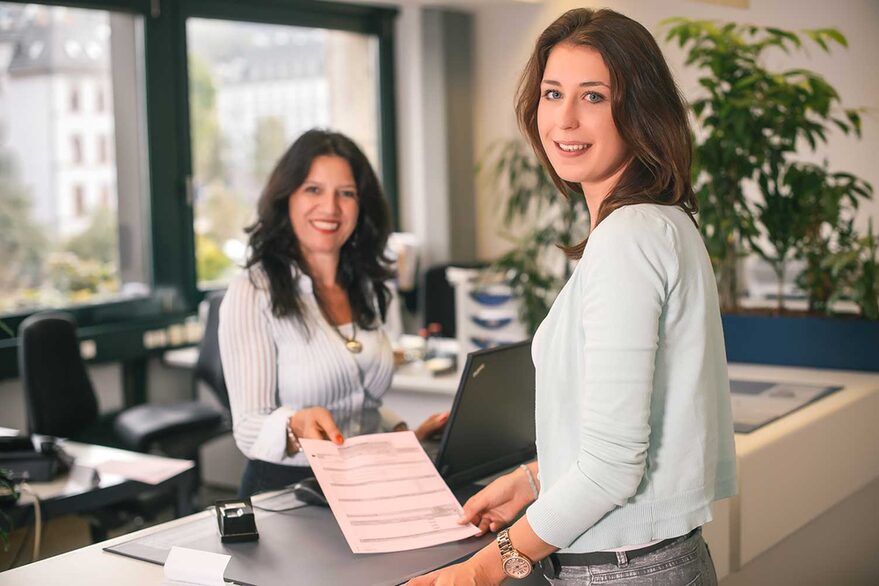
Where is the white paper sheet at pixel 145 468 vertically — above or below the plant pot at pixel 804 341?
below

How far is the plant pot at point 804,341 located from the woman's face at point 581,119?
6.64 feet

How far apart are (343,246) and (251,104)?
3432 millimetres

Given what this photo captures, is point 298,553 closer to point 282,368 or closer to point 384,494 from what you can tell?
point 384,494

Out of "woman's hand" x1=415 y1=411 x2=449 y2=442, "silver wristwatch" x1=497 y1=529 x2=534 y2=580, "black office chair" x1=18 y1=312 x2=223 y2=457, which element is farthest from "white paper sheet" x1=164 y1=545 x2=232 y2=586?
"black office chair" x1=18 y1=312 x2=223 y2=457

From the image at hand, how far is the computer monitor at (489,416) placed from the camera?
1.93 metres

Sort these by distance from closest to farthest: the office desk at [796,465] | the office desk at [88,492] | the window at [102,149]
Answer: the office desk at [796,465], the office desk at [88,492], the window at [102,149]

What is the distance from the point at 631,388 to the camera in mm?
1261

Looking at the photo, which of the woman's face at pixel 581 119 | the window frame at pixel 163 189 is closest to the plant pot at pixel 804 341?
the woman's face at pixel 581 119

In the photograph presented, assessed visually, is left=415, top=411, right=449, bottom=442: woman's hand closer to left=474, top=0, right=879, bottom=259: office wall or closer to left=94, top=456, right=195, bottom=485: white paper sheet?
left=94, top=456, right=195, bottom=485: white paper sheet

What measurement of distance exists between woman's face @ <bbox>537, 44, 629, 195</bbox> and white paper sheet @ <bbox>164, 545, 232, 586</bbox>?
789 millimetres

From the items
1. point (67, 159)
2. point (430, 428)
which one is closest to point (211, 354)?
point (67, 159)

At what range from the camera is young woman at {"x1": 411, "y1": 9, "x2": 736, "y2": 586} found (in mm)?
1276

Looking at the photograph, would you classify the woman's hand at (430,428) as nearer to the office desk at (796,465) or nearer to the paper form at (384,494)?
the paper form at (384,494)

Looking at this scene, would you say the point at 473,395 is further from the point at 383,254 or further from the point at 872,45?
the point at 872,45
